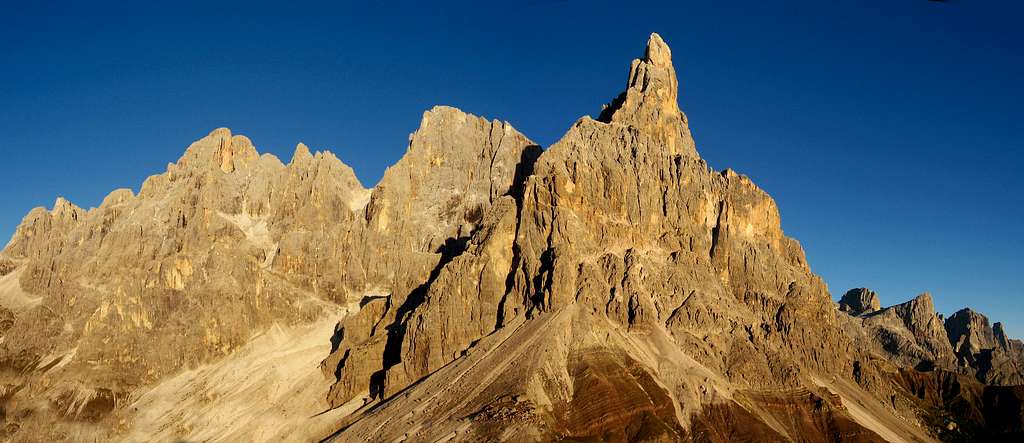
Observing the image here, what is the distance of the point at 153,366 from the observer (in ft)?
637

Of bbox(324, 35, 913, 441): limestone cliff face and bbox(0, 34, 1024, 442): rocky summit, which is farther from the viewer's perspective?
bbox(0, 34, 1024, 442): rocky summit

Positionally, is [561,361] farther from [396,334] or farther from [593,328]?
[396,334]

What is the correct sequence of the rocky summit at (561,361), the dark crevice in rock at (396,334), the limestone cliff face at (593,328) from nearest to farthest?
the limestone cliff face at (593,328) → the rocky summit at (561,361) → the dark crevice in rock at (396,334)

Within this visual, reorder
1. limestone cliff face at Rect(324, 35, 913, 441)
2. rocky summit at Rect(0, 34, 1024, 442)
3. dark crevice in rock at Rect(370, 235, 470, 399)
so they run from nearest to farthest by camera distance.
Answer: limestone cliff face at Rect(324, 35, 913, 441), rocky summit at Rect(0, 34, 1024, 442), dark crevice in rock at Rect(370, 235, 470, 399)

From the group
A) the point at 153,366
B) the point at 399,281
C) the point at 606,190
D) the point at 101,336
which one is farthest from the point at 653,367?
the point at 101,336

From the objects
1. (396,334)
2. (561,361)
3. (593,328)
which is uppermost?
(396,334)

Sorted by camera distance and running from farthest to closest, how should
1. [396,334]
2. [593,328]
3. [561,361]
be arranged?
[396,334], [593,328], [561,361]

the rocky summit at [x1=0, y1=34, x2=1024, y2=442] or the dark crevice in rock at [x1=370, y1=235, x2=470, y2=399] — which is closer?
the rocky summit at [x1=0, y1=34, x2=1024, y2=442]

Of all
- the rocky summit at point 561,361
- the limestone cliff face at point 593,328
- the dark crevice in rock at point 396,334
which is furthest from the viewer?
the dark crevice in rock at point 396,334

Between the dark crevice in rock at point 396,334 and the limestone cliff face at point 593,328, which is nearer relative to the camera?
the limestone cliff face at point 593,328

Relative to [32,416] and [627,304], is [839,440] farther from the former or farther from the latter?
[32,416]

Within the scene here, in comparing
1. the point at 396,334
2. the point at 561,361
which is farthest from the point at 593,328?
the point at 396,334

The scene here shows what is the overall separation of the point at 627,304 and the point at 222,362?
96.4 m

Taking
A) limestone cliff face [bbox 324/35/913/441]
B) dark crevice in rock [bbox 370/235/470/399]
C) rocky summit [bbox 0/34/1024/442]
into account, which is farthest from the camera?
dark crevice in rock [bbox 370/235/470/399]
